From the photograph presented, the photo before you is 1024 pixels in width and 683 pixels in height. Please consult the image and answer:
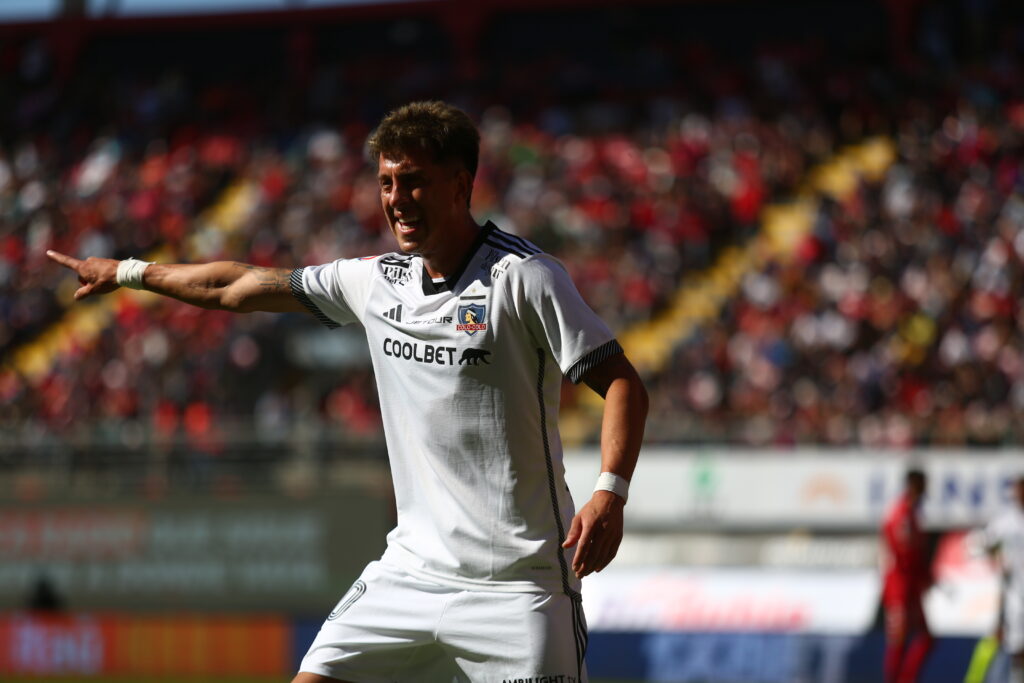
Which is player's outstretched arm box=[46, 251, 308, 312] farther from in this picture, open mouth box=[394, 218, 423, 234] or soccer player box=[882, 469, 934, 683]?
soccer player box=[882, 469, 934, 683]

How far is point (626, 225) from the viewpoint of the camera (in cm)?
2284

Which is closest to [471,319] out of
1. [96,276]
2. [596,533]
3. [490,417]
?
[490,417]

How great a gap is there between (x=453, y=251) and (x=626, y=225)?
18.2 m

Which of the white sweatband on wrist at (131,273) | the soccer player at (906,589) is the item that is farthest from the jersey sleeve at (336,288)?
the soccer player at (906,589)

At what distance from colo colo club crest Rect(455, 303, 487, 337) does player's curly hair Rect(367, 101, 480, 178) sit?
43 cm

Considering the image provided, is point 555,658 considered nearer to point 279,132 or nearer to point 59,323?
point 59,323

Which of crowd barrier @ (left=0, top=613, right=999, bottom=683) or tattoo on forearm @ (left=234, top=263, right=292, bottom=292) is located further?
crowd barrier @ (left=0, top=613, right=999, bottom=683)

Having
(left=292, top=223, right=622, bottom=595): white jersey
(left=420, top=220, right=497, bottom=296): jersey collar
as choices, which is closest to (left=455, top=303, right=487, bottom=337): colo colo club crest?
(left=292, top=223, right=622, bottom=595): white jersey

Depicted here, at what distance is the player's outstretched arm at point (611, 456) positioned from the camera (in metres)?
4.28

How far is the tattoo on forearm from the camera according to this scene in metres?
5.22

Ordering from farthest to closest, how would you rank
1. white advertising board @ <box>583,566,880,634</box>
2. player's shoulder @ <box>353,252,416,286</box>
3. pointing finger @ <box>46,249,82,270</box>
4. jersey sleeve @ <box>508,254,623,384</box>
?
1. white advertising board @ <box>583,566,880,634</box>
2. pointing finger @ <box>46,249,82,270</box>
3. player's shoulder @ <box>353,252,416,286</box>
4. jersey sleeve @ <box>508,254,623,384</box>

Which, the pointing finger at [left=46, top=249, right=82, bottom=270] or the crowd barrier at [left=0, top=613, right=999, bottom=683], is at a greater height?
the pointing finger at [left=46, top=249, right=82, bottom=270]

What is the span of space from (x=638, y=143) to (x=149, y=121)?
36.5ft

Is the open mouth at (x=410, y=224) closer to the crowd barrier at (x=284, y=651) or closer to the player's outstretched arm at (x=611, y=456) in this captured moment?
the player's outstretched arm at (x=611, y=456)
